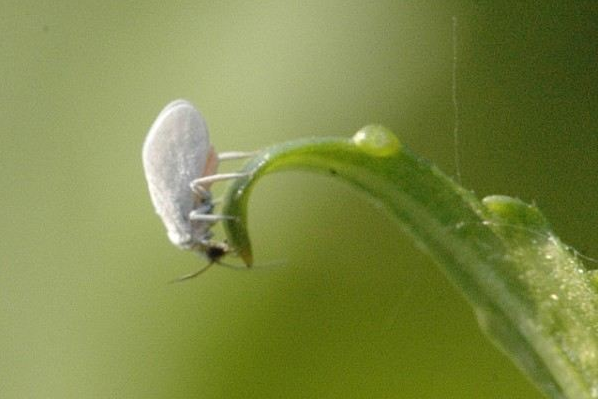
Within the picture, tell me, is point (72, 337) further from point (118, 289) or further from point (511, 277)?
point (511, 277)

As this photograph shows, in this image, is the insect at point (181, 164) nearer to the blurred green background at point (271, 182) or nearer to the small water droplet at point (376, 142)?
the small water droplet at point (376, 142)

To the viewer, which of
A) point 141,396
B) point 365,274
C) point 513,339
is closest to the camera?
point 513,339

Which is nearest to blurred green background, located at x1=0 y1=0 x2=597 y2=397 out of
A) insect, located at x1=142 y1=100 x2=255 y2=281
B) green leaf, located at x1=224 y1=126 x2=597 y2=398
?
insect, located at x1=142 y1=100 x2=255 y2=281

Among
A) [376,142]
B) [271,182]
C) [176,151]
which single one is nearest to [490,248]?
[376,142]

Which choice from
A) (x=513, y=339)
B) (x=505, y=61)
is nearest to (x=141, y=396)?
(x=505, y=61)

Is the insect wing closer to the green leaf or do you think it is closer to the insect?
the insect

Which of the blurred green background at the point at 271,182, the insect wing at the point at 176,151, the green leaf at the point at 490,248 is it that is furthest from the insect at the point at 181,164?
the blurred green background at the point at 271,182
